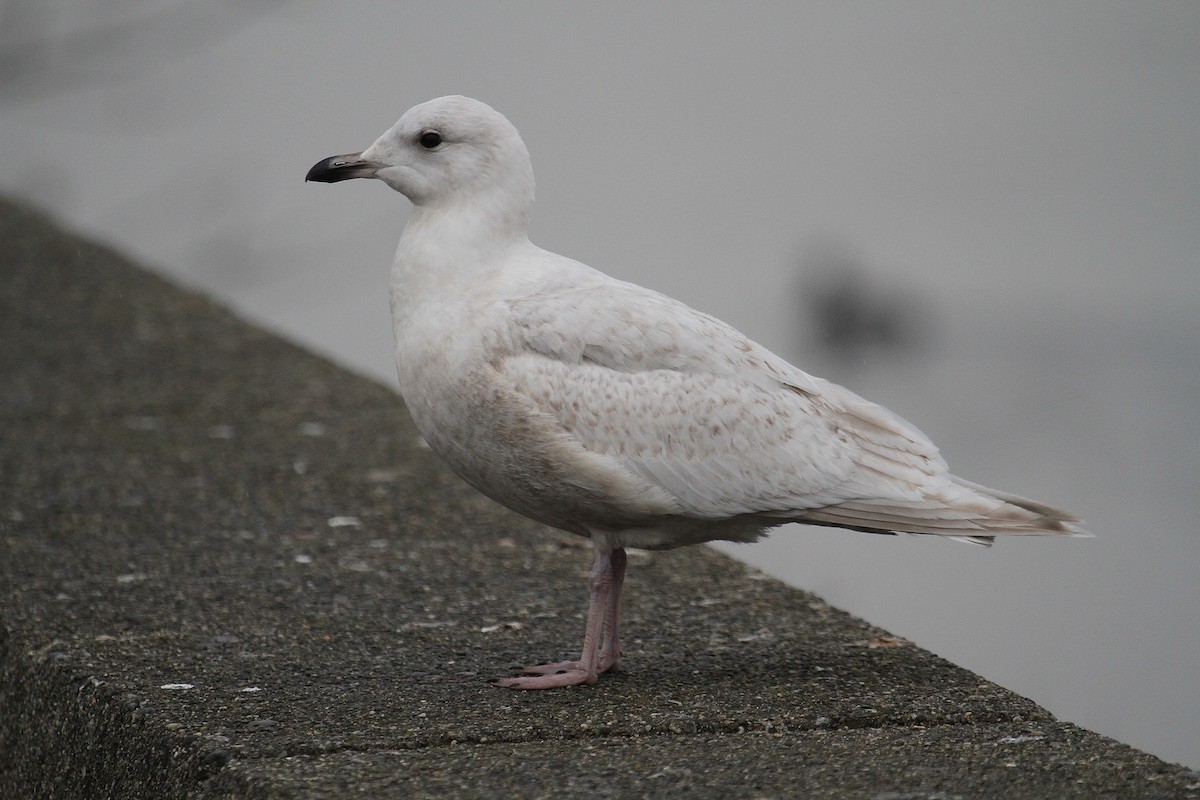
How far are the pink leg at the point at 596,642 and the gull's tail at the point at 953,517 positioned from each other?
1.46ft

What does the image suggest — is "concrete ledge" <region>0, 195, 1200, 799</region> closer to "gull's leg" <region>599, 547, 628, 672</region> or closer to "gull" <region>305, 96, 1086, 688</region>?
"gull's leg" <region>599, 547, 628, 672</region>

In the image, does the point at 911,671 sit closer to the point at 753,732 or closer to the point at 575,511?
the point at 753,732

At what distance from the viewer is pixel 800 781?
265 centimetres

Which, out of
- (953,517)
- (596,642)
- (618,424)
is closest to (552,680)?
(596,642)

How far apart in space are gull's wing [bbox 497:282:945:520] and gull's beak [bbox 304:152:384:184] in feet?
1.87

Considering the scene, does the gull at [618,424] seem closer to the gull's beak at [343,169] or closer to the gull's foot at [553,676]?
the gull's foot at [553,676]

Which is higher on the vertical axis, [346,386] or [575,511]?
[575,511]

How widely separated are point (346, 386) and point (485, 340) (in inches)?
120

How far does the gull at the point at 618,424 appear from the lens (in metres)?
3.28

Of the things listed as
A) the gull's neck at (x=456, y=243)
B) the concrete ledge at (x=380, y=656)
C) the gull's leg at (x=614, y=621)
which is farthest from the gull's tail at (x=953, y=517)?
the gull's neck at (x=456, y=243)

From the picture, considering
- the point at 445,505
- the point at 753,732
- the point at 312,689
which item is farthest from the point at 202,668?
the point at 445,505

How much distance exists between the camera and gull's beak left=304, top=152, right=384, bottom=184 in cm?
366

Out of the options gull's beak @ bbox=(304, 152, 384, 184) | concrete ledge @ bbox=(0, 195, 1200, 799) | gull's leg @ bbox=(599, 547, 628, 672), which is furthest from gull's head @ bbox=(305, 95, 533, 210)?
concrete ledge @ bbox=(0, 195, 1200, 799)

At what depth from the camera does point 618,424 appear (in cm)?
331
